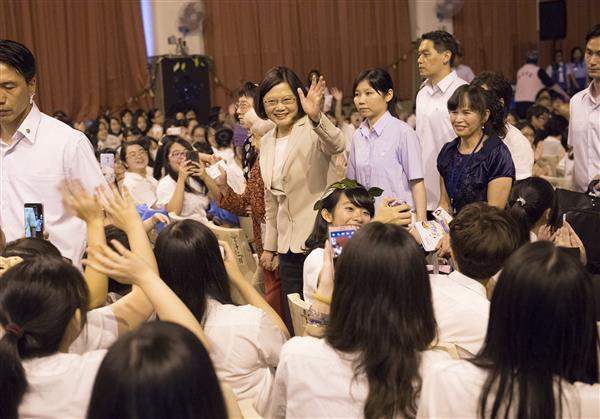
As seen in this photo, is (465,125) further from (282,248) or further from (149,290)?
(149,290)

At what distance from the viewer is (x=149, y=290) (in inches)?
75.0

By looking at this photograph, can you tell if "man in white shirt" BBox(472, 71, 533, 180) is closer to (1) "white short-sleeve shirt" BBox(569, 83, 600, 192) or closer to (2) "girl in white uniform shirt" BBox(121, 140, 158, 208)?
(1) "white short-sleeve shirt" BBox(569, 83, 600, 192)

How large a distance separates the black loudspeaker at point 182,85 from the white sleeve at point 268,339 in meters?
9.55

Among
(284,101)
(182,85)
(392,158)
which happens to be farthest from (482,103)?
(182,85)

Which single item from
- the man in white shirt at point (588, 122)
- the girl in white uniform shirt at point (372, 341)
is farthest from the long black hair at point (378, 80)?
the girl in white uniform shirt at point (372, 341)

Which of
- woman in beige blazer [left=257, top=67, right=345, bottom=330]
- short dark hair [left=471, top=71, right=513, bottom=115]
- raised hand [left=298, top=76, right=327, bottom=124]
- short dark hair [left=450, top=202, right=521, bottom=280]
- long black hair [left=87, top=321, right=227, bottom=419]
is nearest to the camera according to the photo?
long black hair [left=87, top=321, right=227, bottom=419]

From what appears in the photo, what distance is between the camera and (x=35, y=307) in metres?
1.75

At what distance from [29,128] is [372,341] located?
4.66 feet

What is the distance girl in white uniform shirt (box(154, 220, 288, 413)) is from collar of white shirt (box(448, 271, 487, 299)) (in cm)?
53

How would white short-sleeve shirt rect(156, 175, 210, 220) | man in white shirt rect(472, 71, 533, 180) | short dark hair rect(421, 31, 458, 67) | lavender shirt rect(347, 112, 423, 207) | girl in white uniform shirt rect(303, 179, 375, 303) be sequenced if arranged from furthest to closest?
white short-sleeve shirt rect(156, 175, 210, 220) → short dark hair rect(421, 31, 458, 67) → man in white shirt rect(472, 71, 533, 180) → lavender shirt rect(347, 112, 423, 207) → girl in white uniform shirt rect(303, 179, 375, 303)

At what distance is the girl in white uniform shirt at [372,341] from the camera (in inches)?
68.7

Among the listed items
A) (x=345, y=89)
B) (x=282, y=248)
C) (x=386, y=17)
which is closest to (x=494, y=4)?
(x=386, y=17)

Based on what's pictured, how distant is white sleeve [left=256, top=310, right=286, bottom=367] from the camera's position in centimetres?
222

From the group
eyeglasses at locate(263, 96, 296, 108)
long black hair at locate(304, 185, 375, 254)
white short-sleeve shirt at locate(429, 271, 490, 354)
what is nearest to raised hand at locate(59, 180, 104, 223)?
white short-sleeve shirt at locate(429, 271, 490, 354)
